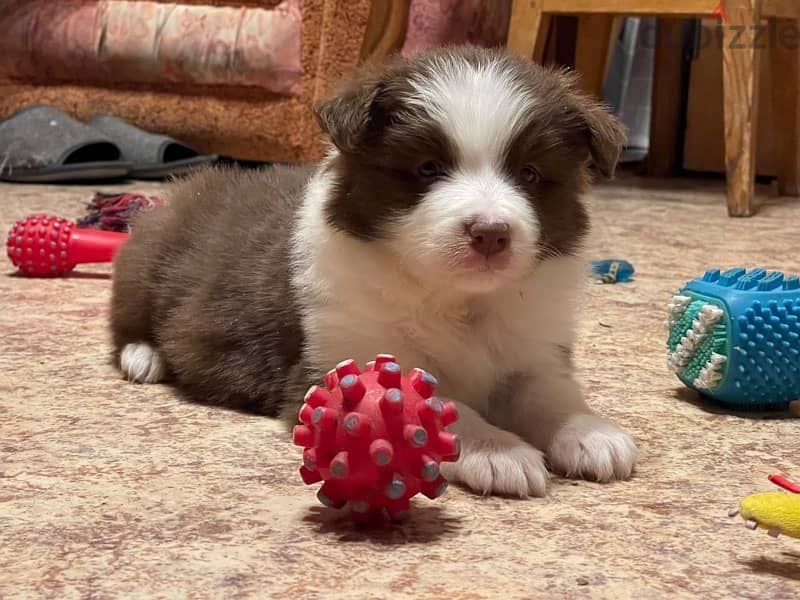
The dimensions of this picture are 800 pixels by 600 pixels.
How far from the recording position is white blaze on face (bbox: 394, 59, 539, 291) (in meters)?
2.08

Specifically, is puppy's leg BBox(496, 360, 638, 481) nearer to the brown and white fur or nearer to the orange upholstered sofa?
the brown and white fur

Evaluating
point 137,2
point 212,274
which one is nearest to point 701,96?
point 137,2

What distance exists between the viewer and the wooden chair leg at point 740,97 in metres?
5.46

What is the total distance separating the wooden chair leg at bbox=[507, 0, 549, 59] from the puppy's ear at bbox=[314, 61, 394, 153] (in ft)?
12.2

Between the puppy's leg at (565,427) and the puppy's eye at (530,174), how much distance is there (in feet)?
1.34

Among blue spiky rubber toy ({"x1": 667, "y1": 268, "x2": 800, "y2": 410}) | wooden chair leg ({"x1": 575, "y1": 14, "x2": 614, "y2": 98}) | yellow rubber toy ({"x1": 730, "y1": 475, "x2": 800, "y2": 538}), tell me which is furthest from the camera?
wooden chair leg ({"x1": 575, "y1": 14, "x2": 614, "y2": 98})

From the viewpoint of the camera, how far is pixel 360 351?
2.30m

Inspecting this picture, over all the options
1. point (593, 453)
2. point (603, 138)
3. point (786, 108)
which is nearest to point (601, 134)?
point (603, 138)

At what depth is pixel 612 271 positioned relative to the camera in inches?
157

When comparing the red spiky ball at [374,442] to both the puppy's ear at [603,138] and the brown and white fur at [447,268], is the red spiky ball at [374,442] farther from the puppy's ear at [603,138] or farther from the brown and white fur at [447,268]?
the puppy's ear at [603,138]

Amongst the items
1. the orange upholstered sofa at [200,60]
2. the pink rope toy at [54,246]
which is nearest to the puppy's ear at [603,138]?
the pink rope toy at [54,246]

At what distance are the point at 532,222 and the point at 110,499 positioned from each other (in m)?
0.93

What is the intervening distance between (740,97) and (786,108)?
4.65 ft

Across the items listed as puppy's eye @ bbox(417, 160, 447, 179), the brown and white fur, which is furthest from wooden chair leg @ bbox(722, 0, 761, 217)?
puppy's eye @ bbox(417, 160, 447, 179)
